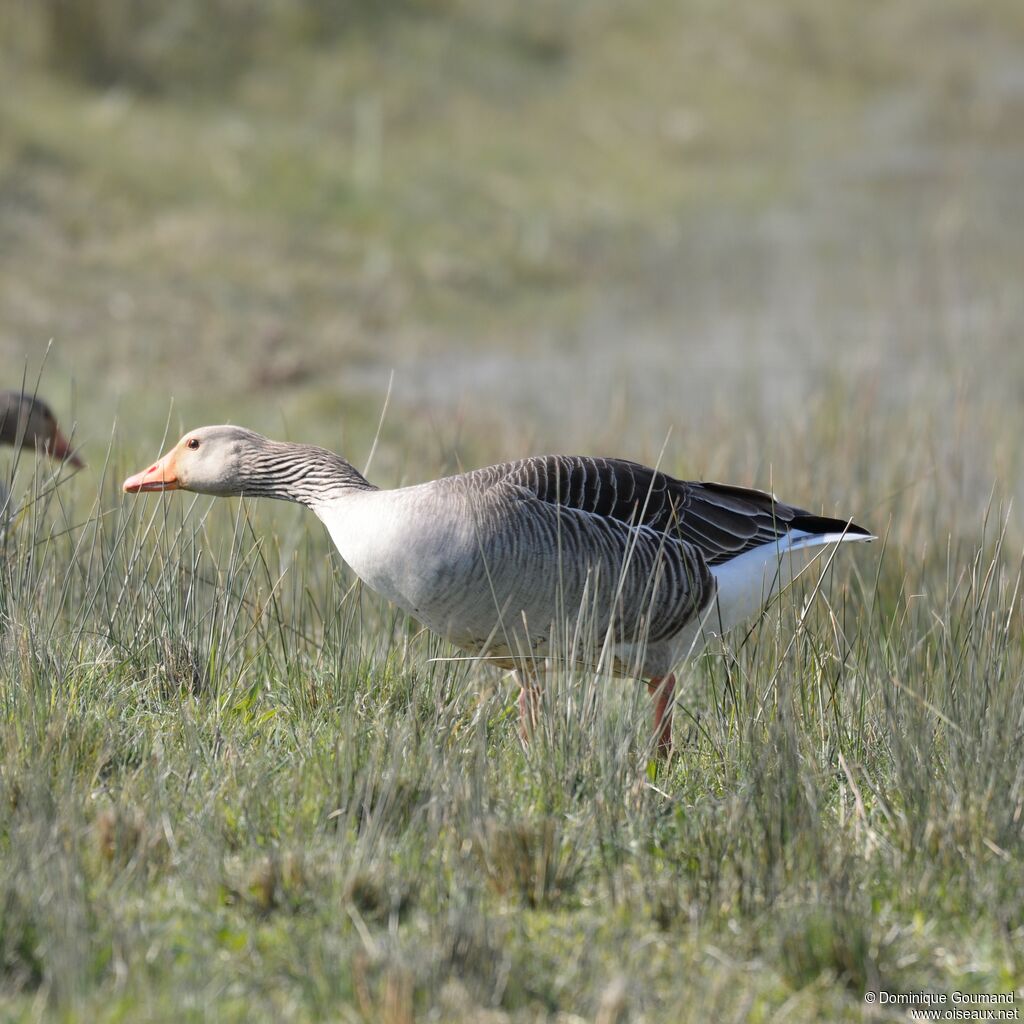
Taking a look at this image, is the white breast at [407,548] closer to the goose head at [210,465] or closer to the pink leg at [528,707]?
the pink leg at [528,707]

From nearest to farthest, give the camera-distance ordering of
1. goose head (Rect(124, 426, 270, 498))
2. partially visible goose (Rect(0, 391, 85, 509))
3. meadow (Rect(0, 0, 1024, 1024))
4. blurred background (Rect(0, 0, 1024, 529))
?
meadow (Rect(0, 0, 1024, 1024)) → goose head (Rect(124, 426, 270, 498)) → partially visible goose (Rect(0, 391, 85, 509)) → blurred background (Rect(0, 0, 1024, 529))

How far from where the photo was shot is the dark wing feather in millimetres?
4949

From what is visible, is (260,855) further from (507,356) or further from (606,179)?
(606,179)

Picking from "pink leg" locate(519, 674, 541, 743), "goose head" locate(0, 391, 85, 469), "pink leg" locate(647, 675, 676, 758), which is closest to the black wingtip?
"pink leg" locate(647, 675, 676, 758)

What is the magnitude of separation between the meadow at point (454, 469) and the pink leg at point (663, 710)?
11cm

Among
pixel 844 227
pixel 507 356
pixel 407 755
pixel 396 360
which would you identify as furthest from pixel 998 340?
pixel 407 755

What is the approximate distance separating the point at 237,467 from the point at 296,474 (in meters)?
0.22

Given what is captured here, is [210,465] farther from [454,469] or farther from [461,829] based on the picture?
[454,469]

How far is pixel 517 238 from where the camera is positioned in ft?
54.2

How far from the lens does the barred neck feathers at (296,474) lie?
485 centimetres

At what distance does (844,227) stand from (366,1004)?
16.7 m

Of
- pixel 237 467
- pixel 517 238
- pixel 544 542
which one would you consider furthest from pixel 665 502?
pixel 517 238

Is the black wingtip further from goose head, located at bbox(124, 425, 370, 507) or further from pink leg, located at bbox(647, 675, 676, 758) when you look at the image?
goose head, located at bbox(124, 425, 370, 507)

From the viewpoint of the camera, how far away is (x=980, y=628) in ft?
14.4
